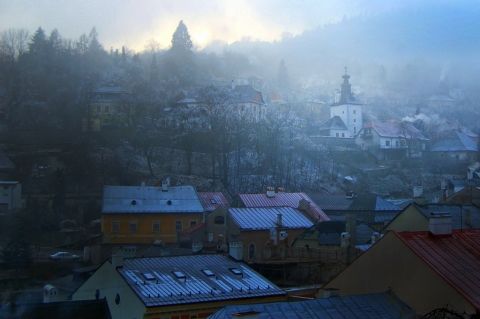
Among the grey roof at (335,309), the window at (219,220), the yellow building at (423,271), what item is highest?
the yellow building at (423,271)

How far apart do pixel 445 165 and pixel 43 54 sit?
124 ft

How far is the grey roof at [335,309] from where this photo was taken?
31.5ft

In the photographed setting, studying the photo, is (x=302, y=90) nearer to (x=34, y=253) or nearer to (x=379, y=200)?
(x=379, y=200)

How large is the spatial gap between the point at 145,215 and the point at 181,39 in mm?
47743

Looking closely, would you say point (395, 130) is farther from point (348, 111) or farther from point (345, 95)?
point (345, 95)

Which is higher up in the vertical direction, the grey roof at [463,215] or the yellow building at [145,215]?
the grey roof at [463,215]

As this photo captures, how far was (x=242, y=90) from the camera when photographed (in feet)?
210

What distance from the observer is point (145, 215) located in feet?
106

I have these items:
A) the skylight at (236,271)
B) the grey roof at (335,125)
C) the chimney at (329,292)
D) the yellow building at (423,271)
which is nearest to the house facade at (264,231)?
the skylight at (236,271)

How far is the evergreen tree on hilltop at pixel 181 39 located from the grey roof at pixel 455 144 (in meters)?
30.2

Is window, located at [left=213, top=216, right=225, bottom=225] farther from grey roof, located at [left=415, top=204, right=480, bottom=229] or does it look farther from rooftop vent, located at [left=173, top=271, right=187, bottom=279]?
rooftop vent, located at [left=173, top=271, right=187, bottom=279]

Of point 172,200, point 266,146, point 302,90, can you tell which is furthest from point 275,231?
point 302,90

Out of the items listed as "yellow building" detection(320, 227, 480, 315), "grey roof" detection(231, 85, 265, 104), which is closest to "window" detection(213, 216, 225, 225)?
"yellow building" detection(320, 227, 480, 315)

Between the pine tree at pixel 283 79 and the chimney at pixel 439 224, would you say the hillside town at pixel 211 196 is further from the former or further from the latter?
the pine tree at pixel 283 79
